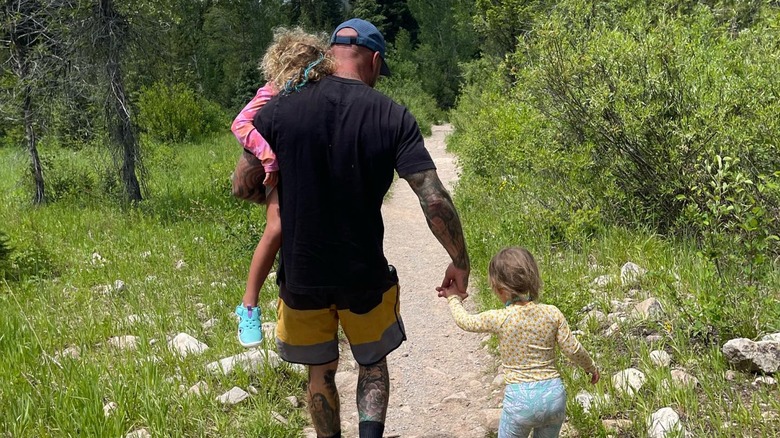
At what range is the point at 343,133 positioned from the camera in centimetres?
265

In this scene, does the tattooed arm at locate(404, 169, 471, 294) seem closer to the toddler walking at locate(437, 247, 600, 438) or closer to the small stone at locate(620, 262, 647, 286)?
the toddler walking at locate(437, 247, 600, 438)

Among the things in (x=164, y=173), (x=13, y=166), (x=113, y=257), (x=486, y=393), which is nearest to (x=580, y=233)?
(x=486, y=393)

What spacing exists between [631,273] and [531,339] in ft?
9.12

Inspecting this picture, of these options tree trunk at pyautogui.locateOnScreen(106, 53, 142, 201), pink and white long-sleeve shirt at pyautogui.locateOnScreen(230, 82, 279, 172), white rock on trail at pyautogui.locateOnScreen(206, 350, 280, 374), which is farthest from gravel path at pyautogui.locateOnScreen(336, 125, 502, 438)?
tree trunk at pyautogui.locateOnScreen(106, 53, 142, 201)

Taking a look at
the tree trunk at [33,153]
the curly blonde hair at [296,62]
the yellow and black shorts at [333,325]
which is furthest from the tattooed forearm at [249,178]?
the tree trunk at [33,153]

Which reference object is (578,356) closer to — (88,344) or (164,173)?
(88,344)

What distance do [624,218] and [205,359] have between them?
458 centimetres

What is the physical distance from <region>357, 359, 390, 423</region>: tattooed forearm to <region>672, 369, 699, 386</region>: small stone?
169 centimetres

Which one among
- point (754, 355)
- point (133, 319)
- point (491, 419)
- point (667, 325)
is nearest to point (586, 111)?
point (667, 325)

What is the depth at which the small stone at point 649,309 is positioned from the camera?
427cm

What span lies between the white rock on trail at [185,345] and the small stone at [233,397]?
707 millimetres

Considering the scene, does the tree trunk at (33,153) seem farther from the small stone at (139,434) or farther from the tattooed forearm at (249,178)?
the tattooed forearm at (249,178)

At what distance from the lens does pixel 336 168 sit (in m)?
2.68

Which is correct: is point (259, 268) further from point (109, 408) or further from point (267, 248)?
point (109, 408)
